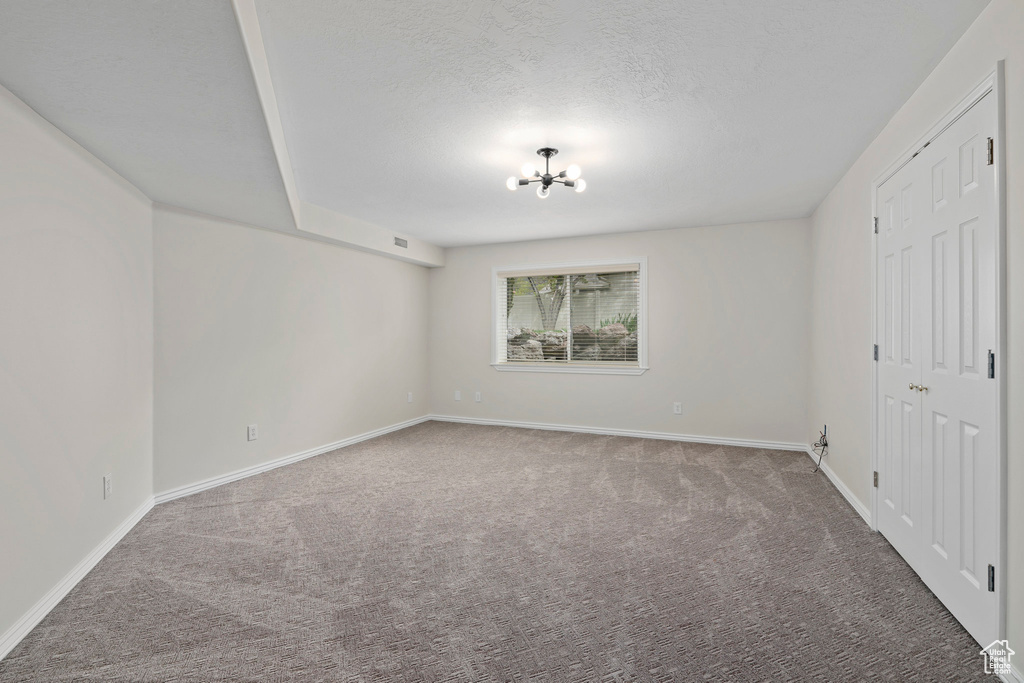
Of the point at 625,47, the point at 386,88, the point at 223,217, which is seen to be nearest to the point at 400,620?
the point at 386,88

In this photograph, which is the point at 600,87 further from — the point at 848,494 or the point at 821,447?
the point at 821,447

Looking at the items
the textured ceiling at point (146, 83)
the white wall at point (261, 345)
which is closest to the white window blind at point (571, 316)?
the white wall at point (261, 345)

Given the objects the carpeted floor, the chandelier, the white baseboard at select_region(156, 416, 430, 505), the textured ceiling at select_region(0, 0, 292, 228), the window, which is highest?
the chandelier

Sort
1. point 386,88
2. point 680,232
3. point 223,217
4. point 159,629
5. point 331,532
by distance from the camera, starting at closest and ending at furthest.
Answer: point 159,629, point 386,88, point 331,532, point 223,217, point 680,232

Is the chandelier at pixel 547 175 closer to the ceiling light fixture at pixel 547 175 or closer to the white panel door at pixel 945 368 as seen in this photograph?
the ceiling light fixture at pixel 547 175

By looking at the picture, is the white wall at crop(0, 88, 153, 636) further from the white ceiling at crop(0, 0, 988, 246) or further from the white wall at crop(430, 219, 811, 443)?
the white wall at crop(430, 219, 811, 443)

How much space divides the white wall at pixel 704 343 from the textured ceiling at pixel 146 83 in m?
3.97

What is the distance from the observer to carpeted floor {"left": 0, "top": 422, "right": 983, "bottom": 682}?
5.78ft

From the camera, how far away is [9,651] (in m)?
1.86

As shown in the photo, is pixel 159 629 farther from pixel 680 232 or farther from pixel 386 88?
pixel 680 232

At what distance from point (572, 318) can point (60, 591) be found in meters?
5.03

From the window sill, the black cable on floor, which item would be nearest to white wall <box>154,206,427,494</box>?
the window sill

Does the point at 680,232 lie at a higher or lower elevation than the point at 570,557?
higher

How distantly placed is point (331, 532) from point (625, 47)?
3.07 m
